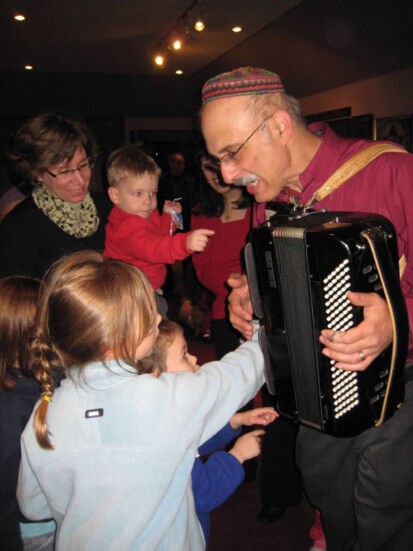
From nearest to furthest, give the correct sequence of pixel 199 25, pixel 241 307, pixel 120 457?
pixel 120 457, pixel 241 307, pixel 199 25

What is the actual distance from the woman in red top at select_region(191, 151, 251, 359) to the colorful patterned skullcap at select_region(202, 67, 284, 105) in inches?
26.1

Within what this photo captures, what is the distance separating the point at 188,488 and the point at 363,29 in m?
5.66

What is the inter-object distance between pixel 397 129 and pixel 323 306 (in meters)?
5.55

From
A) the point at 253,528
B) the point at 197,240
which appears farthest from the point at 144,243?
the point at 253,528

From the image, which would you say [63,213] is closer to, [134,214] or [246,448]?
A: [134,214]

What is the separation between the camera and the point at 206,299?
5141 mm

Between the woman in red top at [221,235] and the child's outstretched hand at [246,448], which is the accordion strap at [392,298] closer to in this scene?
the child's outstretched hand at [246,448]

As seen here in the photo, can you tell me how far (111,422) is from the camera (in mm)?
1165

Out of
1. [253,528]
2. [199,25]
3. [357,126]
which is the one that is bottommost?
[253,528]

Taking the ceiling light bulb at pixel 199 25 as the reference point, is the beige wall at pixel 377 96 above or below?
below

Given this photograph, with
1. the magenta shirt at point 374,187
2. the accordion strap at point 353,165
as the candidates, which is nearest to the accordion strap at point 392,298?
the magenta shirt at point 374,187

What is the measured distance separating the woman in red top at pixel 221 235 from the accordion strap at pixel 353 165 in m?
0.79

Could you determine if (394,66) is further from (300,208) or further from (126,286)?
(126,286)

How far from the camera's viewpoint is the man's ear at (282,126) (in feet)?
5.05
